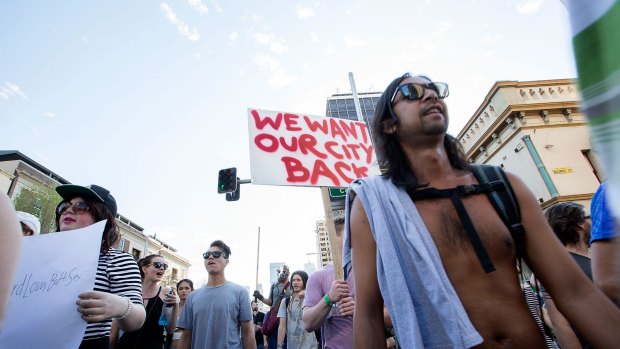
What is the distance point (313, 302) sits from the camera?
3227mm

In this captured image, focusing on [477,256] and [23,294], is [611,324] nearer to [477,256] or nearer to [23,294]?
[477,256]

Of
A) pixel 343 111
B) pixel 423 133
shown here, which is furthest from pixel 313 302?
pixel 343 111

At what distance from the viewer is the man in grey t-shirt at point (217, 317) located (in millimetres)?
3512

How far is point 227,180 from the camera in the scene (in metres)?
6.55

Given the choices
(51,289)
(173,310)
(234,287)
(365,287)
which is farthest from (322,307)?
(173,310)

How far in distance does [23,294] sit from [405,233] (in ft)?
5.92

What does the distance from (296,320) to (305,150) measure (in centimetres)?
291

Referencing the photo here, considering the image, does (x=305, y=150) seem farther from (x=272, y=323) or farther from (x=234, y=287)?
(x=272, y=323)

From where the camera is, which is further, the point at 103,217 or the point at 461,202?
the point at 103,217

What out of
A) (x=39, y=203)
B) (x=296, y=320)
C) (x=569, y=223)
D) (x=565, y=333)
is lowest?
(x=565, y=333)

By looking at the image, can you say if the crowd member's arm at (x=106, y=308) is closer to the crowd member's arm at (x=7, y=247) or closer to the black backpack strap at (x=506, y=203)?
the crowd member's arm at (x=7, y=247)

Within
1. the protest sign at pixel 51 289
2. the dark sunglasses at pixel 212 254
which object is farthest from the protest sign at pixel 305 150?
the protest sign at pixel 51 289

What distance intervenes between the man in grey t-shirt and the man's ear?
9.88ft

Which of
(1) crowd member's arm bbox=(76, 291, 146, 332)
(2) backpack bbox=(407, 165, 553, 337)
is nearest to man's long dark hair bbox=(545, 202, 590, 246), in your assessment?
(2) backpack bbox=(407, 165, 553, 337)
